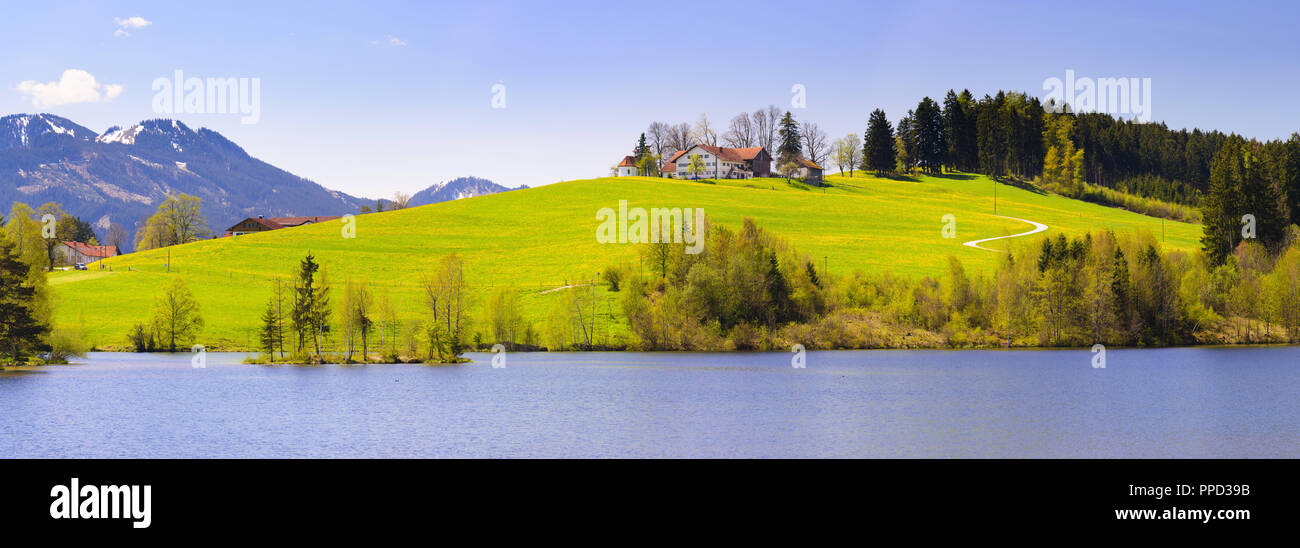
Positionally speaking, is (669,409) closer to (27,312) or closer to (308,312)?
(308,312)

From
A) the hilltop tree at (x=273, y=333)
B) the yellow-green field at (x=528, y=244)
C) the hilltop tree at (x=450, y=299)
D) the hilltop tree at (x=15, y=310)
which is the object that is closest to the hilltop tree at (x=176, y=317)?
the yellow-green field at (x=528, y=244)

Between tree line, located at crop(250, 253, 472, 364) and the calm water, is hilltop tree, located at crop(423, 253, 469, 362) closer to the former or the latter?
tree line, located at crop(250, 253, 472, 364)

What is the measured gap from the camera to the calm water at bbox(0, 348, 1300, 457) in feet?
144

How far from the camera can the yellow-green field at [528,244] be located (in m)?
114

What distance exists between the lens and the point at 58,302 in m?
108

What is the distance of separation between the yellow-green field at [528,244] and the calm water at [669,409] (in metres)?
28.6

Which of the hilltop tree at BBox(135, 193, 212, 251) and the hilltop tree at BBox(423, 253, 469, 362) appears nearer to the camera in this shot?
the hilltop tree at BBox(423, 253, 469, 362)

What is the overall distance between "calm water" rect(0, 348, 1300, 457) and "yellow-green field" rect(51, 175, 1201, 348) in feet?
94.0
